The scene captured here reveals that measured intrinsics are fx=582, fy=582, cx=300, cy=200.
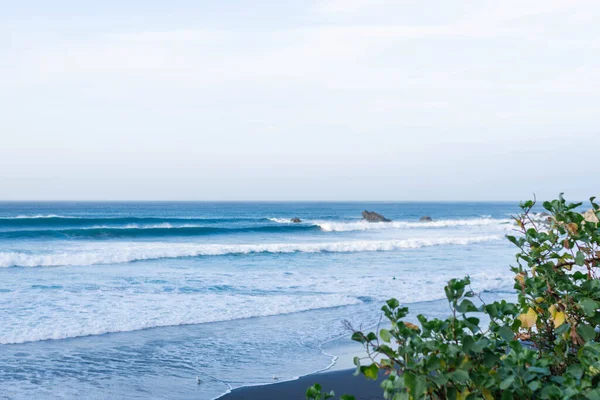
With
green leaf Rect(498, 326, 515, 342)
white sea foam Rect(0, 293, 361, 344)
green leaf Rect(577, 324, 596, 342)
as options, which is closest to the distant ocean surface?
white sea foam Rect(0, 293, 361, 344)

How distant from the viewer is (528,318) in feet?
7.16

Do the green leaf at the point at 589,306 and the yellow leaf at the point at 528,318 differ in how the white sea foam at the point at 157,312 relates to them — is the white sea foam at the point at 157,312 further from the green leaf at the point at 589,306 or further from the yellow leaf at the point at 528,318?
the green leaf at the point at 589,306

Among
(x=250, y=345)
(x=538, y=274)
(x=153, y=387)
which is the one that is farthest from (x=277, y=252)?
(x=538, y=274)

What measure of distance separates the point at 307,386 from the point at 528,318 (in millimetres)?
4573

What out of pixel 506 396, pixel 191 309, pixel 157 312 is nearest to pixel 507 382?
pixel 506 396

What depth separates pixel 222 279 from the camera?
15.1 metres

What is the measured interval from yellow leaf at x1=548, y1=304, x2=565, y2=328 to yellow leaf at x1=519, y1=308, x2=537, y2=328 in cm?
6

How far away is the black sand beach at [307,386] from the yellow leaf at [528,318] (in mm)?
3987

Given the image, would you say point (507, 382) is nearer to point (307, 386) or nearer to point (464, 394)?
point (464, 394)

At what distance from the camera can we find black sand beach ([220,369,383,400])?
6090 mm

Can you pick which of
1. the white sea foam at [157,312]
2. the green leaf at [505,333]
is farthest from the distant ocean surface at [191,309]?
the green leaf at [505,333]

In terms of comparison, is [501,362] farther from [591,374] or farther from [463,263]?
[463,263]

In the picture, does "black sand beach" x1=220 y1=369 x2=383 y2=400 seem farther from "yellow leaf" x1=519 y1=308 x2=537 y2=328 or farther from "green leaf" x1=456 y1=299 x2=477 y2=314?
"green leaf" x1=456 y1=299 x2=477 y2=314

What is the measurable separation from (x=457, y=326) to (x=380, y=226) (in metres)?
43.2
